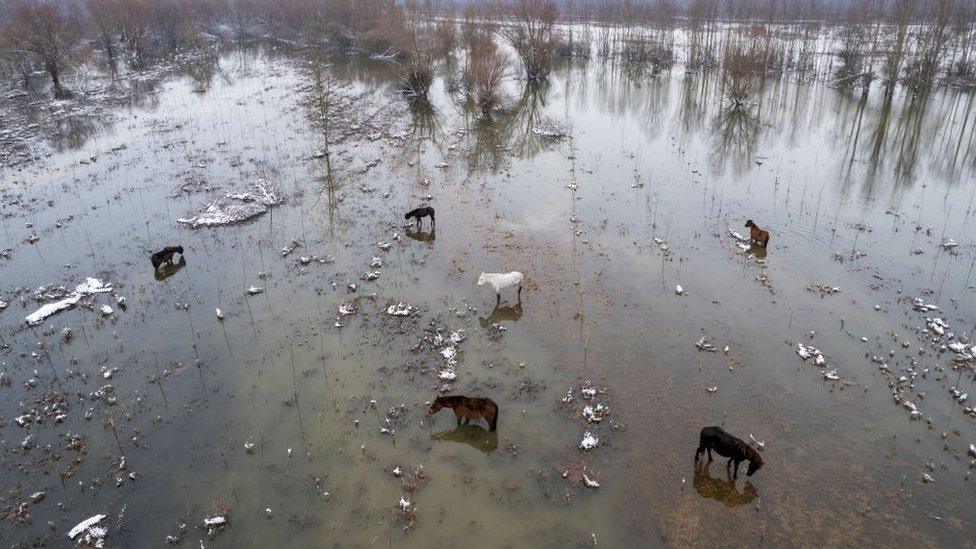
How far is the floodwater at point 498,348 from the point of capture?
9914mm

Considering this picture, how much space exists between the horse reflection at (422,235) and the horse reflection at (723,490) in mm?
12176

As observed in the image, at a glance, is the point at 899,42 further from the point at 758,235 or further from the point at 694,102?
the point at 758,235

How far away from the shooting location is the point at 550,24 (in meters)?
45.8

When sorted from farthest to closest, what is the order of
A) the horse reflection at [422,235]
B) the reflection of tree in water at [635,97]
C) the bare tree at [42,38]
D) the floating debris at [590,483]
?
the bare tree at [42,38] < the reflection of tree in water at [635,97] < the horse reflection at [422,235] < the floating debris at [590,483]

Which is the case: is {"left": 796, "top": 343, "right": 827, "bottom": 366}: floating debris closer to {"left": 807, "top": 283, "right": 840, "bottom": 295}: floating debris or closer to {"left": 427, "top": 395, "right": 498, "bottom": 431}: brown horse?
{"left": 807, "top": 283, "right": 840, "bottom": 295}: floating debris

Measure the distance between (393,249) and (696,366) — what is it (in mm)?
10420

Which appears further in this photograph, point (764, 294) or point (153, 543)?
point (764, 294)

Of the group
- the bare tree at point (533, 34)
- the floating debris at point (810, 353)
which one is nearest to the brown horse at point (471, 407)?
the floating debris at point (810, 353)

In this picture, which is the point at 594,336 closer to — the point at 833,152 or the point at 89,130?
the point at 833,152

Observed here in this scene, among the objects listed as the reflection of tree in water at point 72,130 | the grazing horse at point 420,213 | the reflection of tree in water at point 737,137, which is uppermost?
the reflection of tree in water at point 72,130

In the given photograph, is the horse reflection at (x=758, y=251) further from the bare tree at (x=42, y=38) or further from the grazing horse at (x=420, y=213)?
the bare tree at (x=42, y=38)

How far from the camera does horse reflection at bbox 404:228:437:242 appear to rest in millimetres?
19844

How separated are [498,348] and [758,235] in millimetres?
10152

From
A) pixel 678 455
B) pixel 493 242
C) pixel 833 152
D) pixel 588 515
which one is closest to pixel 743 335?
pixel 678 455
